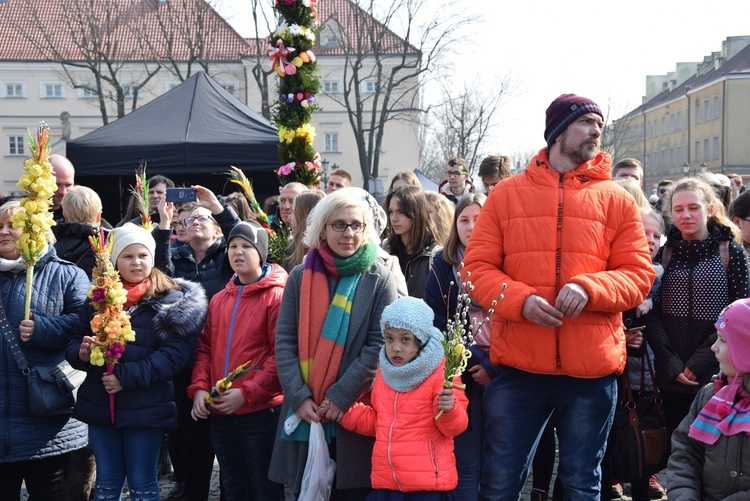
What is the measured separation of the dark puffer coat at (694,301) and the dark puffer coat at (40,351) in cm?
351

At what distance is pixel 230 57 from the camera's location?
50438mm

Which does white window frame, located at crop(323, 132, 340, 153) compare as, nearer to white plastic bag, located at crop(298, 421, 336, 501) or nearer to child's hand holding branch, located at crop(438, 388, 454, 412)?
white plastic bag, located at crop(298, 421, 336, 501)

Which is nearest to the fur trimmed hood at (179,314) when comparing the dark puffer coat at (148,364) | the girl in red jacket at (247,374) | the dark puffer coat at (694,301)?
the dark puffer coat at (148,364)

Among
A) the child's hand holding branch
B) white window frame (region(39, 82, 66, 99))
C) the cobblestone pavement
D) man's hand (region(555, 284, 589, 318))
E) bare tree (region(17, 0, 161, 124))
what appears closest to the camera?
man's hand (region(555, 284, 589, 318))

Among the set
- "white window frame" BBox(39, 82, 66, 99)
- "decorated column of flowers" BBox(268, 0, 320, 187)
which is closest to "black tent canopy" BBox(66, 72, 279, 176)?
"decorated column of flowers" BBox(268, 0, 320, 187)

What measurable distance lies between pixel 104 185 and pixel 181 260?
6.84 m

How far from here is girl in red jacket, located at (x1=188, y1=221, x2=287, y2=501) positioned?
4703 mm

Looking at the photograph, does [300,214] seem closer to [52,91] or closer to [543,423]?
[543,423]

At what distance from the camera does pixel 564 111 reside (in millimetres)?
3932

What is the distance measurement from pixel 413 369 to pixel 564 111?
1449 mm

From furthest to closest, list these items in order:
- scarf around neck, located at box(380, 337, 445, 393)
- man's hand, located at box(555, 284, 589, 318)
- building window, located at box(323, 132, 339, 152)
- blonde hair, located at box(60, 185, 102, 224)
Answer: building window, located at box(323, 132, 339, 152), blonde hair, located at box(60, 185, 102, 224), scarf around neck, located at box(380, 337, 445, 393), man's hand, located at box(555, 284, 589, 318)

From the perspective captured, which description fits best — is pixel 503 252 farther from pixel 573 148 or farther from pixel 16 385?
pixel 16 385

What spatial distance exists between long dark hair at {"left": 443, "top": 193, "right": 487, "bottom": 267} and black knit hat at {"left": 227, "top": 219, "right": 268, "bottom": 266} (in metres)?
1.13

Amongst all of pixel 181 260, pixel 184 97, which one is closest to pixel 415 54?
A: pixel 184 97
